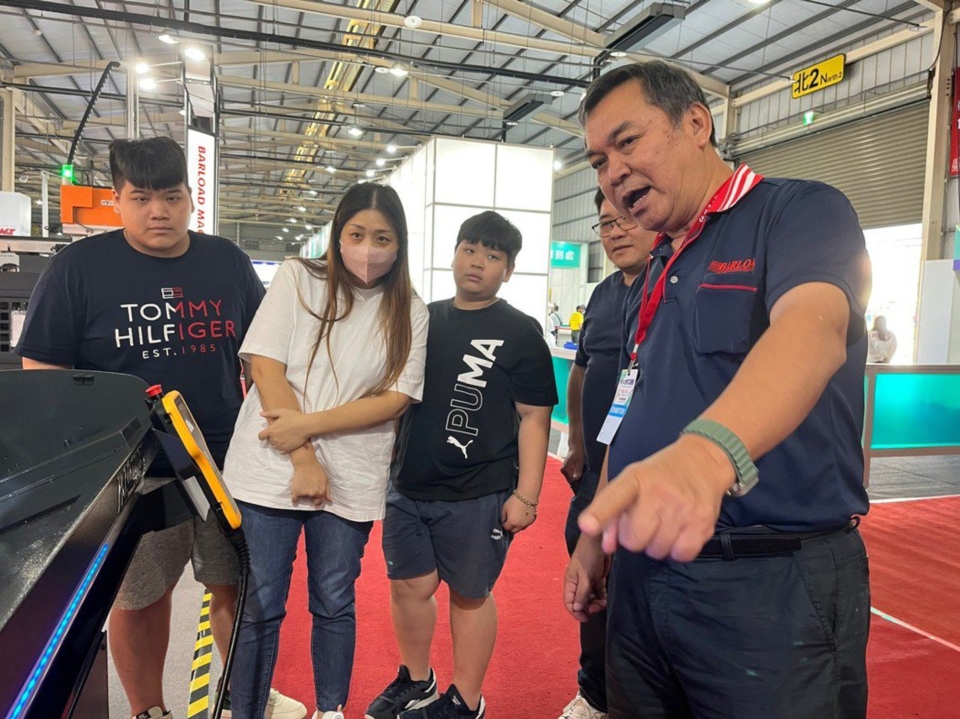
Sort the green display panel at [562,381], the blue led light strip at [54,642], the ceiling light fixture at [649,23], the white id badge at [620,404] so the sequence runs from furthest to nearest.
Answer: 1. the ceiling light fixture at [649,23]
2. the green display panel at [562,381]
3. the white id badge at [620,404]
4. the blue led light strip at [54,642]

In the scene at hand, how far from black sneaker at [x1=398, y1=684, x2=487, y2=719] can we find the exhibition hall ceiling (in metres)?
5.71

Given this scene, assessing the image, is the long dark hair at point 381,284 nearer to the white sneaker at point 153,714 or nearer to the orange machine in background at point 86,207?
the white sneaker at point 153,714

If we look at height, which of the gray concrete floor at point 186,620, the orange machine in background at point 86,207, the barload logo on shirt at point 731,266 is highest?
the orange machine in background at point 86,207

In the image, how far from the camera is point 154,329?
1533mm

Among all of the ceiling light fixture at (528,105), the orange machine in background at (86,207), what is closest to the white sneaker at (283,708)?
the orange machine in background at (86,207)

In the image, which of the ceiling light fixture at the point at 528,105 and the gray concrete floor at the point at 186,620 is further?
the ceiling light fixture at the point at 528,105

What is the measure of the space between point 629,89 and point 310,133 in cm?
1746

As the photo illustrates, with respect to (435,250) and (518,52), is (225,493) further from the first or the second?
(518,52)

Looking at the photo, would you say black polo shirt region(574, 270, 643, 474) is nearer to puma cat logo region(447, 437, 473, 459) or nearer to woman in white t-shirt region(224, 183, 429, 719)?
puma cat logo region(447, 437, 473, 459)

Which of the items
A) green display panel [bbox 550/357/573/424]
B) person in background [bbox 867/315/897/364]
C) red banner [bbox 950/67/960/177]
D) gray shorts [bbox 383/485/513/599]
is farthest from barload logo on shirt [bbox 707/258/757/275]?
red banner [bbox 950/67/960/177]

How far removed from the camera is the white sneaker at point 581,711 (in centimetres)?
187

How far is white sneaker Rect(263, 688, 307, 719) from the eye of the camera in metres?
1.83

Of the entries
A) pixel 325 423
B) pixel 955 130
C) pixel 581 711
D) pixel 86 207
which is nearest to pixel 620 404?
pixel 325 423

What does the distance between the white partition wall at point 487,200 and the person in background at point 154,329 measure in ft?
25.1
